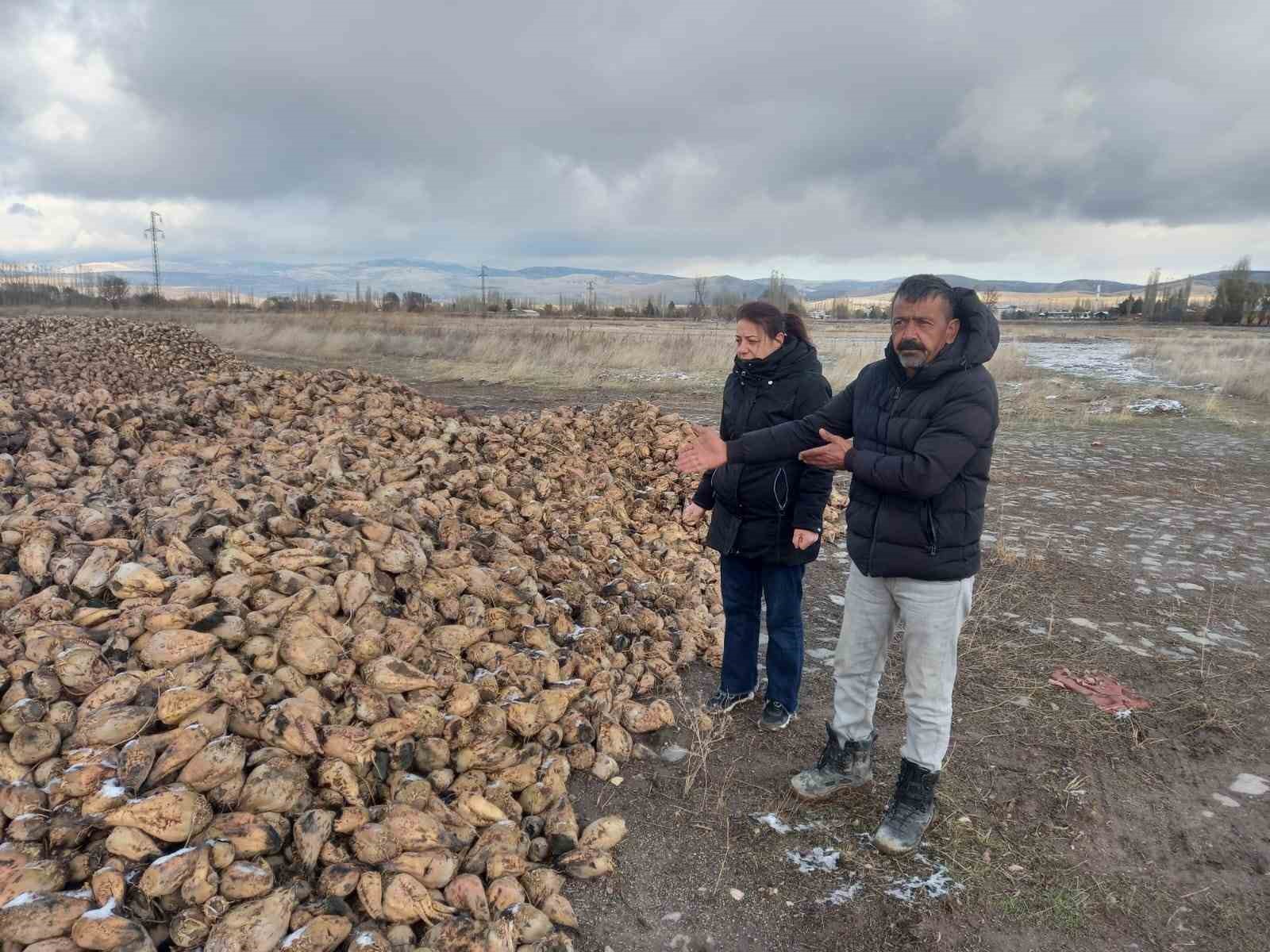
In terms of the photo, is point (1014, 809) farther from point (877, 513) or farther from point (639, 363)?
point (639, 363)

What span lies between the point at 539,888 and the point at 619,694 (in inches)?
46.6

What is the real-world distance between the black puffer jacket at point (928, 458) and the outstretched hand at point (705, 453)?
0.51 m

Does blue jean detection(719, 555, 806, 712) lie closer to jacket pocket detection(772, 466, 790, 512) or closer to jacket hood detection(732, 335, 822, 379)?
jacket pocket detection(772, 466, 790, 512)

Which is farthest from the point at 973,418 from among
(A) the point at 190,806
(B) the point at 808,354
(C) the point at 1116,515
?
(C) the point at 1116,515

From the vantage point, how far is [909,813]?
111 inches

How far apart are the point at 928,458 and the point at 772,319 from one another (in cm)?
106

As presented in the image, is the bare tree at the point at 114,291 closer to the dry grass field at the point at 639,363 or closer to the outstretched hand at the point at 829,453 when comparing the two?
the dry grass field at the point at 639,363

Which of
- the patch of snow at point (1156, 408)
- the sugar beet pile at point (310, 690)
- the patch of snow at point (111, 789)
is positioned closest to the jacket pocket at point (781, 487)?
the sugar beet pile at point (310, 690)

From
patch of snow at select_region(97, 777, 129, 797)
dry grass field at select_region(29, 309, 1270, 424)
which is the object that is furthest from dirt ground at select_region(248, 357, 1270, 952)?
dry grass field at select_region(29, 309, 1270, 424)

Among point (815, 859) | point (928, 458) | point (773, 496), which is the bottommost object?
point (815, 859)

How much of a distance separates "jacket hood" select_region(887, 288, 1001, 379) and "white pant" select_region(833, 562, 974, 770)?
2.43ft

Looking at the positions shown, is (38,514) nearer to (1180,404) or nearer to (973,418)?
(973,418)

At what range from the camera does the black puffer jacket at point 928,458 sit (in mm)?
2457

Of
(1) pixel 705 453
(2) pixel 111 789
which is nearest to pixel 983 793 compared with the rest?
(1) pixel 705 453
